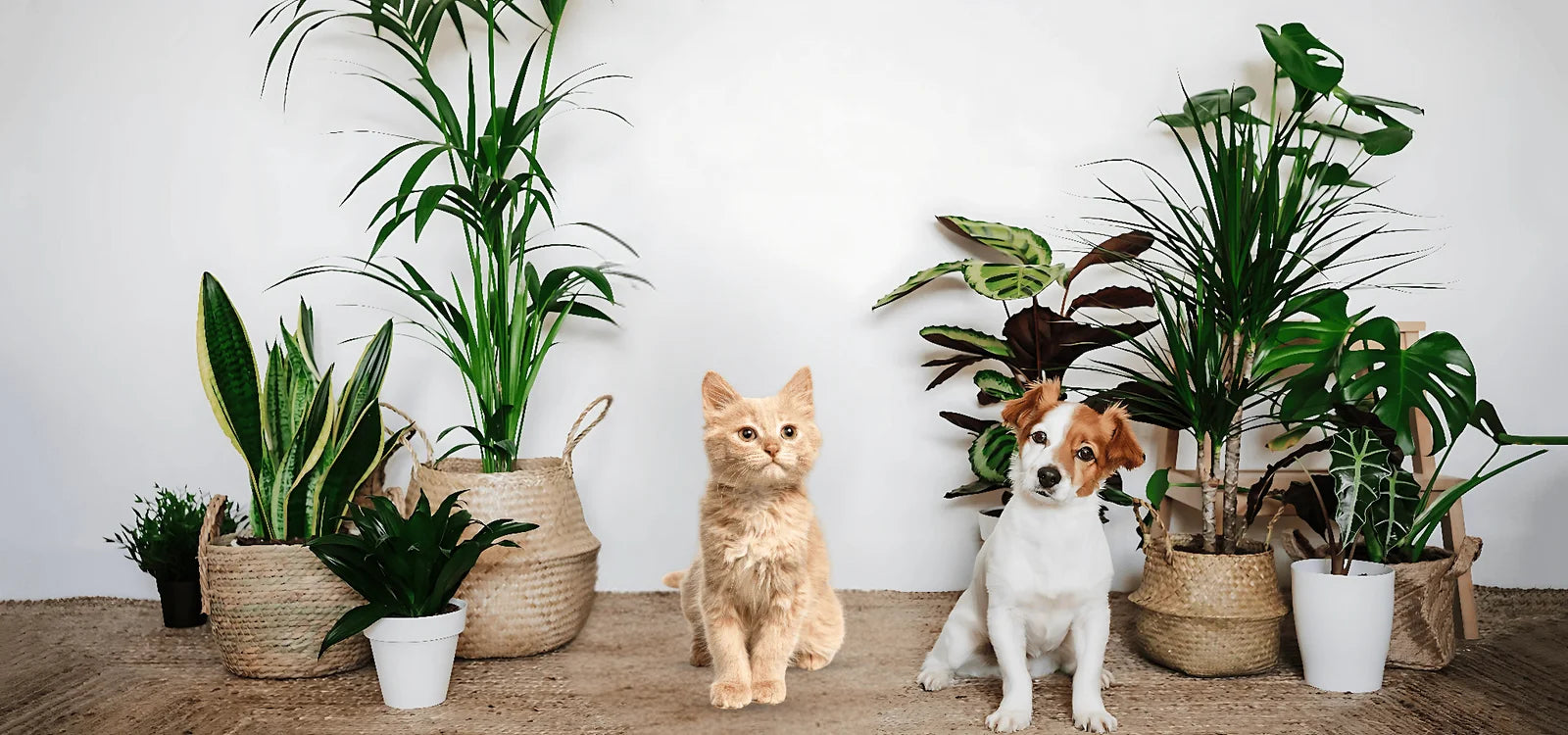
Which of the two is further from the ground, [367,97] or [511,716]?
[367,97]

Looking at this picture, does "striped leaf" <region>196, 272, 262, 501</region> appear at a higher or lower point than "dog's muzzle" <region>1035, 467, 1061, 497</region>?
higher

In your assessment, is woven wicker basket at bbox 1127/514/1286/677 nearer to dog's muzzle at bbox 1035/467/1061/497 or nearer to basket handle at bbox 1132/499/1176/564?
basket handle at bbox 1132/499/1176/564

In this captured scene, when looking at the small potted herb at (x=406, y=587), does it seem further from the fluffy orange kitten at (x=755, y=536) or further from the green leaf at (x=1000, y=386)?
the green leaf at (x=1000, y=386)

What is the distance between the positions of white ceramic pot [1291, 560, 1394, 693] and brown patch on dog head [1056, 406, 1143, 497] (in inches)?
20.7

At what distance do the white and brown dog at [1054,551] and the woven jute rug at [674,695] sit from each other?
7cm

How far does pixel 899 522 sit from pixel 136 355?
2042 millimetres

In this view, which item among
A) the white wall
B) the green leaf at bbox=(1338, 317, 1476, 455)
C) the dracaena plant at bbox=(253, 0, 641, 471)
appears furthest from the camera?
the white wall

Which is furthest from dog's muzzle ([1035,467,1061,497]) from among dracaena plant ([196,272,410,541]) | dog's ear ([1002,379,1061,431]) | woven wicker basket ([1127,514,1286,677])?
dracaena plant ([196,272,410,541])

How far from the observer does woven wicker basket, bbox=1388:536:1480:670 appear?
1.95 meters

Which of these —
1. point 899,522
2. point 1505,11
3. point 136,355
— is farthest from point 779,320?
point 1505,11

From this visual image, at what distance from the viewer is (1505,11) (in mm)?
2627

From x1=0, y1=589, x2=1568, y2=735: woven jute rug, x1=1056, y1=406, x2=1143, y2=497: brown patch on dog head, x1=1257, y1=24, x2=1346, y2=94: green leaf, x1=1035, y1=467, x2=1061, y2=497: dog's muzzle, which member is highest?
x1=1257, y1=24, x2=1346, y2=94: green leaf

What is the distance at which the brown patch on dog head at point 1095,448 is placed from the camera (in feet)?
5.32

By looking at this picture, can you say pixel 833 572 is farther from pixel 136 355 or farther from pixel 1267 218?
pixel 136 355
